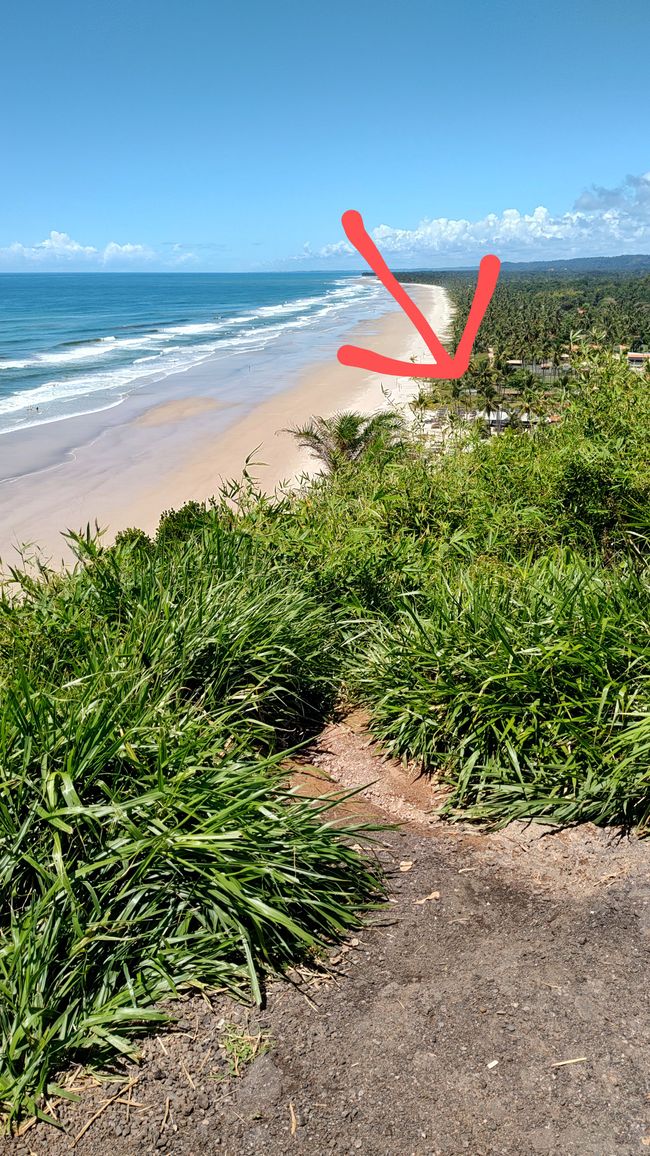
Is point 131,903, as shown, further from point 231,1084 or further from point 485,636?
point 485,636

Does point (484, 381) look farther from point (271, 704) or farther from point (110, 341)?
point (110, 341)

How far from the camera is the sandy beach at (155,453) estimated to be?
19.3 m

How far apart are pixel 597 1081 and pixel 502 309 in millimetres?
85760

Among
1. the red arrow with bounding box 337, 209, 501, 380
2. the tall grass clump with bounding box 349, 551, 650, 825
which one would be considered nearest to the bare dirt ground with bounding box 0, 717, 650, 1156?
the tall grass clump with bounding box 349, 551, 650, 825

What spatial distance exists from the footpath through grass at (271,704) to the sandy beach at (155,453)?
7.25m

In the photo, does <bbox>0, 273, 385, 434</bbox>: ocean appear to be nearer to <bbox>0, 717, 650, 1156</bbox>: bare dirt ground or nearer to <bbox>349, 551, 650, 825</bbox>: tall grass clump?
<bbox>349, 551, 650, 825</bbox>: tall grass clump

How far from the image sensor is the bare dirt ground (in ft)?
8.25

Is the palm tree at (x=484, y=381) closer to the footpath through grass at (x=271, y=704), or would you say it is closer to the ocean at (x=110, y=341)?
the ocean at (x=110, y=341)

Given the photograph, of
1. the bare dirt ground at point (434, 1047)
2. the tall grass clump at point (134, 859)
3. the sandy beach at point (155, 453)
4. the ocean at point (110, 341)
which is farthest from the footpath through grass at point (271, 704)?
the ocean at point (110, 341)

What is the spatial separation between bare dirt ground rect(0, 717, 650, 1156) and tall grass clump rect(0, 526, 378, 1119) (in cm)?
16

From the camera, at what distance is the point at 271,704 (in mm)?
5051

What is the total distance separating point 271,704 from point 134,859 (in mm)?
1898

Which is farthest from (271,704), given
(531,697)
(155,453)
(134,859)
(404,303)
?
(155,453)

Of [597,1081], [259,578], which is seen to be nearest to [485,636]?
[259,578]
